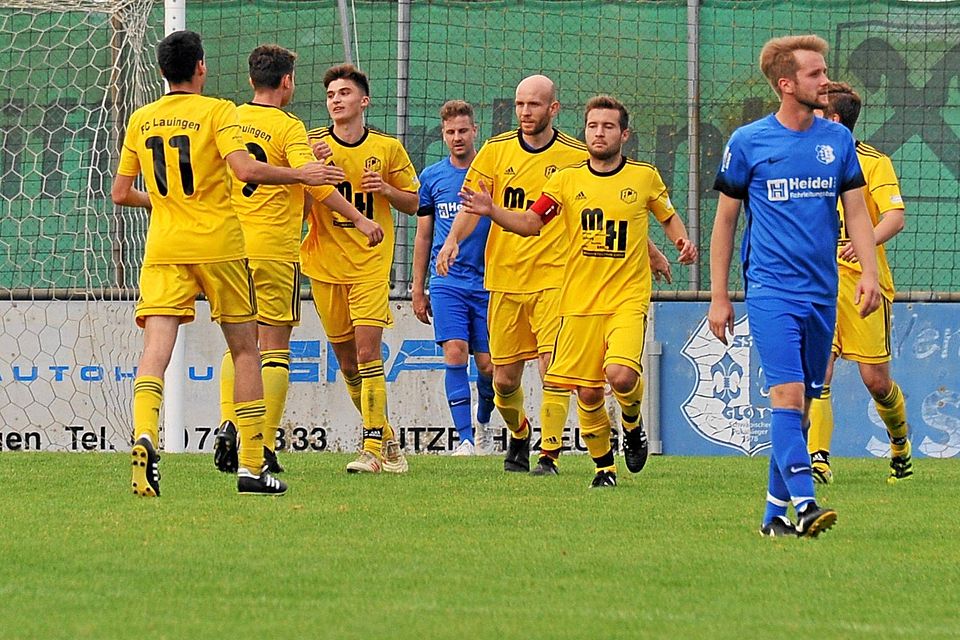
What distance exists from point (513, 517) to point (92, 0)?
7.83 metres

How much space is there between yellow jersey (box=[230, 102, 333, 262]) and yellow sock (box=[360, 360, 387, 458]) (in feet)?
2.93

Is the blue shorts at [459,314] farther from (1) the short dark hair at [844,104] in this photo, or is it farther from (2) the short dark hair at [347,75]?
(1) the short dark hair at [844,104]

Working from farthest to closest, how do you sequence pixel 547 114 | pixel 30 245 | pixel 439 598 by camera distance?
pixel 30 245, pixel 547 114, pixel 439 598

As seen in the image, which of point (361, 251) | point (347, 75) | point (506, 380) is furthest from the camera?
point (506, 380)

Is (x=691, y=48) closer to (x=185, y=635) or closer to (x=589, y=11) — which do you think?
(x=589, y=11)

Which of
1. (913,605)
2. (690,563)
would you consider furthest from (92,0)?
(913,605)

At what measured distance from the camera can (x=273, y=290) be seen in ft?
30.1

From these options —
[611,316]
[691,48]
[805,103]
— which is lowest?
[611,316]

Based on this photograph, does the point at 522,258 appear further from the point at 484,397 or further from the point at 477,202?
the point at 484,397

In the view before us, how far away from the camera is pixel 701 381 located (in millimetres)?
12961

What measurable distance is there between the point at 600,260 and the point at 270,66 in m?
2.02

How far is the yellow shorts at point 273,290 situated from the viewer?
916cm

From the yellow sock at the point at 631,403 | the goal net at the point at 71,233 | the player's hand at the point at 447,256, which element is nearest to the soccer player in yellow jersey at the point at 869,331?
the yellow sock at the point at 631,403

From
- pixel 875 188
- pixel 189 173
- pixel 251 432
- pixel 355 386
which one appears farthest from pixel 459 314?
pixel 189 173
